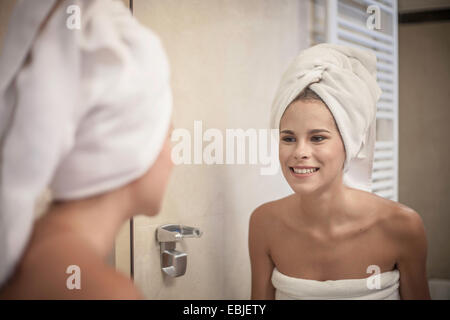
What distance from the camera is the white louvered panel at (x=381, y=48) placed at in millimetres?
1064

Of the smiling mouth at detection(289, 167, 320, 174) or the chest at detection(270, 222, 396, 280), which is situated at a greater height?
the smiling mouth at detection(289, 167, 320, 174)

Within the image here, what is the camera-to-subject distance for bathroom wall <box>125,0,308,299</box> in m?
1.00

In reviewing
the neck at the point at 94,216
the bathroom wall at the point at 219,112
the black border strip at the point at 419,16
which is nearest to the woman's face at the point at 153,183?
the neck at the point at 94,216

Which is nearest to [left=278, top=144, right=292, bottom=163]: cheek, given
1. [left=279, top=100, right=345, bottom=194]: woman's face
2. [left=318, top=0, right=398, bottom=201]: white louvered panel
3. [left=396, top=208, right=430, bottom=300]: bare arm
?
[left=279, top=100, right=345, bottom=194]: woman's face

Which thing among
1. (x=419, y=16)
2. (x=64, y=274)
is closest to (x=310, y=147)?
(x=419, y=16)

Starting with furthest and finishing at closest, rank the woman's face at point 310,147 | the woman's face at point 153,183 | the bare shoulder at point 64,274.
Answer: the woman's face at point 310,147 < the woman's face at point 153,183 < the bare shoulder at point 64,274

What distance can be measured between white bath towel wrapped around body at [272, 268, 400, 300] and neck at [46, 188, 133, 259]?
541 mm

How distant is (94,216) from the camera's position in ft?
2.25

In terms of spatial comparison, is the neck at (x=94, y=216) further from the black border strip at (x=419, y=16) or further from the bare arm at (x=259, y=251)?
the black border strip at (x=419, y=16)

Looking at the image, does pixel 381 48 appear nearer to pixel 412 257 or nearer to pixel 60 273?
pixel 412 257

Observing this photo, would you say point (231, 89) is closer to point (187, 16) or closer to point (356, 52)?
point (187, 16)

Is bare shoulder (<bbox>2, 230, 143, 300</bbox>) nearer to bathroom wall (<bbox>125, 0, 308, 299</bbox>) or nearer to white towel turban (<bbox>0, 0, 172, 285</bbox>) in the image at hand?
white towel turban (<bbox>0, 0, 172, 285</bbox>)

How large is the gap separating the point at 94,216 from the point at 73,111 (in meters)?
0.18

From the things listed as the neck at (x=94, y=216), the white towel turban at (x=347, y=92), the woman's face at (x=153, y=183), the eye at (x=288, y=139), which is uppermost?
the white towel turban at (x=347, y=92)
